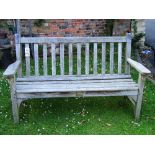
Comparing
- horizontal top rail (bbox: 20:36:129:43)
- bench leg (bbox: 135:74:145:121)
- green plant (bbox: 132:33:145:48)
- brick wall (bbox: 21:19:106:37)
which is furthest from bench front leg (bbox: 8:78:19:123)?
green plant (bbox: 132:33:145:48)

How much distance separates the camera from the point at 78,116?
16.4ft

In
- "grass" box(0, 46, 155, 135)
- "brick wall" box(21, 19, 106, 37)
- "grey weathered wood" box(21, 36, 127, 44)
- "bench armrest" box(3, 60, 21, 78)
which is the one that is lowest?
"grass" box(0, 46, 155, 135)

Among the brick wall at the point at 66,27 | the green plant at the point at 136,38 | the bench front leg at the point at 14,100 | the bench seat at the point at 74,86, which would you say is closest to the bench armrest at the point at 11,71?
the bench front leg at the point at 14,100

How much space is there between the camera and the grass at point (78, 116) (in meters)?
4.60

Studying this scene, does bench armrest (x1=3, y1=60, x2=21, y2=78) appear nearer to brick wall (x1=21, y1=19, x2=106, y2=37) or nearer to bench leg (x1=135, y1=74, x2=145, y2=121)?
bench leg (x1=135, y1=74, x2=145, y2=121)

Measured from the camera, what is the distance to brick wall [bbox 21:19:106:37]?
8312 mm

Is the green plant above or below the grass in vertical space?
above

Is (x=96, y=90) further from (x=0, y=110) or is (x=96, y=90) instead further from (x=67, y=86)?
(x=0, y=110)

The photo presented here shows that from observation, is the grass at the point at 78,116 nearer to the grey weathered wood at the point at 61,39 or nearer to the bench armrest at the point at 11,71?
the bench armrest at the point at 11,71

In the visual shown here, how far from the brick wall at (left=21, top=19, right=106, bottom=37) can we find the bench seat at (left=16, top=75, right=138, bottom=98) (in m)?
3.45

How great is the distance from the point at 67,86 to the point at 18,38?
987 millimetres

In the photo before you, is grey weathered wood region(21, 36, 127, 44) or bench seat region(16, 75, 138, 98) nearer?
bench seat region(16, 75, 138, 98)

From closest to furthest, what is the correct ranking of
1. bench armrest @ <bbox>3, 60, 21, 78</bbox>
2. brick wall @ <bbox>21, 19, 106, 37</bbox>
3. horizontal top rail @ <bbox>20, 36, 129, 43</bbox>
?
bench armrest @ <bbox>3, 60, 21, 78</bbox> < horizontal top rail @ <bbox>20, 36, 129, 43</bbox> < brick wall @ <bbox>21, 19, 106, 37</bbox>
